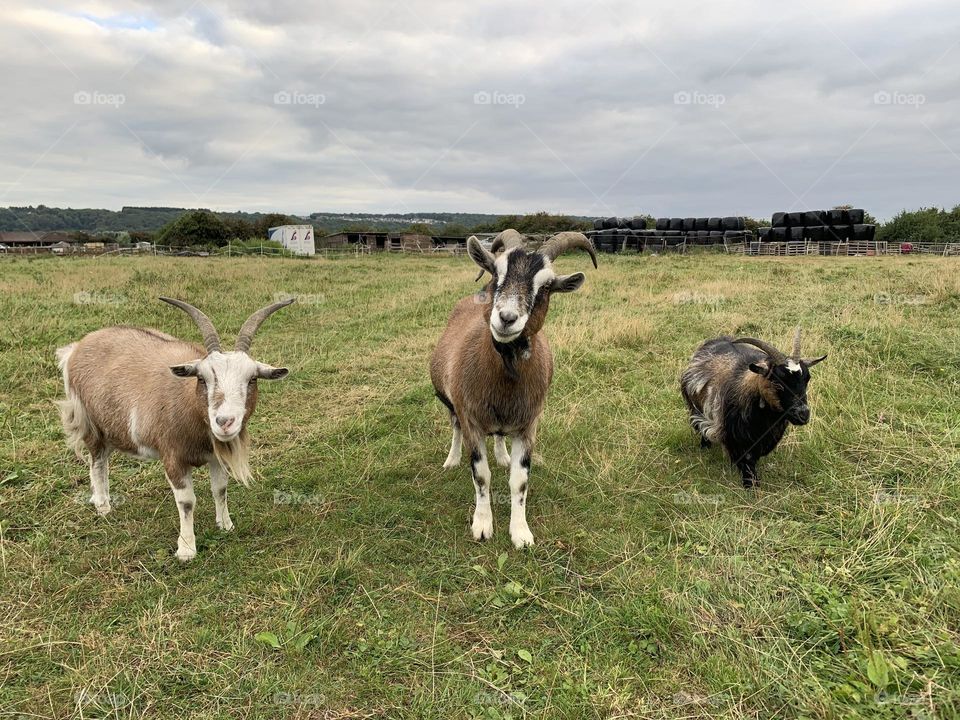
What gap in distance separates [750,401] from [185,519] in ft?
17.2

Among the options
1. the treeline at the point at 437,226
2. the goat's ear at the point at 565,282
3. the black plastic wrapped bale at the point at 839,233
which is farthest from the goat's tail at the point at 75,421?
the black plastic wrapped bale at the point at 839,233

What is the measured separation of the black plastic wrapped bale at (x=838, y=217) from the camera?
41.4m

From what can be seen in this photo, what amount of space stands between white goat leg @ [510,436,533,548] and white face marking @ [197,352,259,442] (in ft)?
7.18

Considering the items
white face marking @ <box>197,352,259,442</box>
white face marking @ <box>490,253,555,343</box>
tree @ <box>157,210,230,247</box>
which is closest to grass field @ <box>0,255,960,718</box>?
white face marking @ <box>197,352,259,442</box>

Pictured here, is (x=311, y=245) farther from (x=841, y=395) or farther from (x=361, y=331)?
(x=841, y=395)

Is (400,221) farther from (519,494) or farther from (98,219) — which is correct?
(519,494)

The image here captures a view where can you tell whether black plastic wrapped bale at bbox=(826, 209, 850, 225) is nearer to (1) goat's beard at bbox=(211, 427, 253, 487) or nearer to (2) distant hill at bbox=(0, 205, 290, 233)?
(1) goat's beard at bbox=(211, 427, 253, 487)

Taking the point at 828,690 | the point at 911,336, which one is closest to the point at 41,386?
the point at 828,690

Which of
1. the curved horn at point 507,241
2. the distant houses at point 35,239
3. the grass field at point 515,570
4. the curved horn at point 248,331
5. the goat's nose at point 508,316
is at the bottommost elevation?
the grass field at point 515,570

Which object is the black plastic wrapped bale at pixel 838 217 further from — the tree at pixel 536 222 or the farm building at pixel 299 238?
the farm building at pixel 299 238

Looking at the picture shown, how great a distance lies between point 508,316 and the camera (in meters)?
3.76

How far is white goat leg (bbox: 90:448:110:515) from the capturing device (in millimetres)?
5070

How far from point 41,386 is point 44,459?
106 inches

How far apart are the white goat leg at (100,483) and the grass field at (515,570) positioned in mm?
159
